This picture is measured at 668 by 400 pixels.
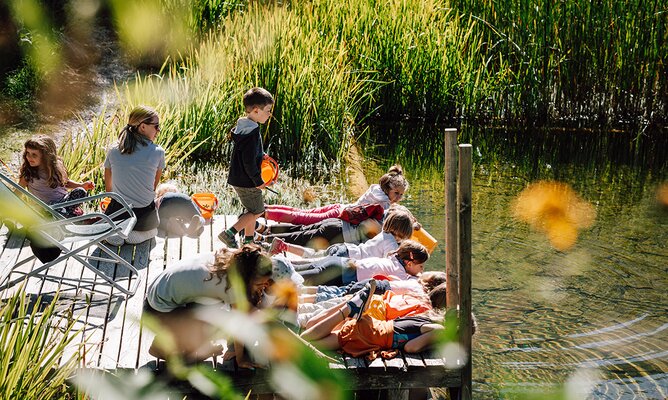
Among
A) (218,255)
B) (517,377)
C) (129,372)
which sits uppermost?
(218,255)

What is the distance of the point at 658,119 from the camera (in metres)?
12.1

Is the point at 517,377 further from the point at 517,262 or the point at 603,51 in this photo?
the point at 603,51

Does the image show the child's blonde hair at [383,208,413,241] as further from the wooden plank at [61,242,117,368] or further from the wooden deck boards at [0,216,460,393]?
the wooden plank at [61,242,117,368]

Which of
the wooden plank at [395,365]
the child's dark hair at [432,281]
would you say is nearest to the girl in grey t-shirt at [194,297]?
the wooden plank at [395,365]

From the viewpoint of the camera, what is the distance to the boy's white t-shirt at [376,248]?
18.4ft

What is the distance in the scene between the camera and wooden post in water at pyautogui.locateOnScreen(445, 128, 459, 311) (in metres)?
3.96

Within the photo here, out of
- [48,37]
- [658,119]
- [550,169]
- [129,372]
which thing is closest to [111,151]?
[129,372]

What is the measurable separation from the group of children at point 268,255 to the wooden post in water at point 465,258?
0.63 ft

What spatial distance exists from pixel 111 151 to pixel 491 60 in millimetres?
8046

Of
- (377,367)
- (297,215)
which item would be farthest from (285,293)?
(297,215)

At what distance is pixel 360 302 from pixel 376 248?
1.42m

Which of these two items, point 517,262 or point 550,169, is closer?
point 517,262

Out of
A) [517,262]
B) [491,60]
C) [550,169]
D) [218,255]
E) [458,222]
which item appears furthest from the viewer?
[491,60]

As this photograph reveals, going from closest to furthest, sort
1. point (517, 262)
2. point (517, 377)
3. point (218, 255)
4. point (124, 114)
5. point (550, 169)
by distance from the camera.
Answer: point (218, 255) < point (517, 377) < point (517, 262) < point (124, 114) < point (550, 169)
